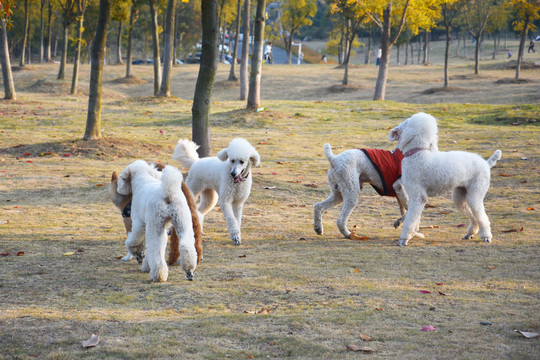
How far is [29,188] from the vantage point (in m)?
10.4

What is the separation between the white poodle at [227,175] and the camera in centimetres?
730

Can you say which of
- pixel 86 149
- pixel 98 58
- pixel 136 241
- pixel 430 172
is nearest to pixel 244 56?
pixel 98 58

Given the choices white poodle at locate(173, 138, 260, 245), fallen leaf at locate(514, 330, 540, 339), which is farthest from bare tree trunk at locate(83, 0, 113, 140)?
fallen leaf at locate(514, 330, 540, 339)

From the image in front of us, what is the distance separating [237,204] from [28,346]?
4022 mm

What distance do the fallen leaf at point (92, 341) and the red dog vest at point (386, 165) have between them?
15.9ft

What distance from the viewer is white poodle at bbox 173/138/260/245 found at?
7.30 m

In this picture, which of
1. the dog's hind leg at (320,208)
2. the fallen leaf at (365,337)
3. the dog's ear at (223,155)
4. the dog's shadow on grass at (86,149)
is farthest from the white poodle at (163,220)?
the dog's shadow on grass at (86,149)

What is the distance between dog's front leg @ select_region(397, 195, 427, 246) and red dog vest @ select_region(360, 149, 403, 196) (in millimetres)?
695

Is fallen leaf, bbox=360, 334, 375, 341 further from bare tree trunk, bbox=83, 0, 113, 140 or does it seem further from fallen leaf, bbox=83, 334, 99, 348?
bare tree trunk, bbox=83, 0, 113, 140

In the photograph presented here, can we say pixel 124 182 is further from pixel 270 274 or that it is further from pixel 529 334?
pixel 529 334

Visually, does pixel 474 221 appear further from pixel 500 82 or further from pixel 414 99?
pixel 500 82

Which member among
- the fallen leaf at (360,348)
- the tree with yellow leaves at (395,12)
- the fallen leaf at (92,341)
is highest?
the tree with yellow leaves at (395,12)

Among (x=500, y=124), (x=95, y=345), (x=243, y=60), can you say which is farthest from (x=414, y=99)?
(x=95, y=345)

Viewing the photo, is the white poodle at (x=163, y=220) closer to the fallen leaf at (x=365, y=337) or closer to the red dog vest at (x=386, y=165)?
the fallen leaf at (x=365, y=337)
